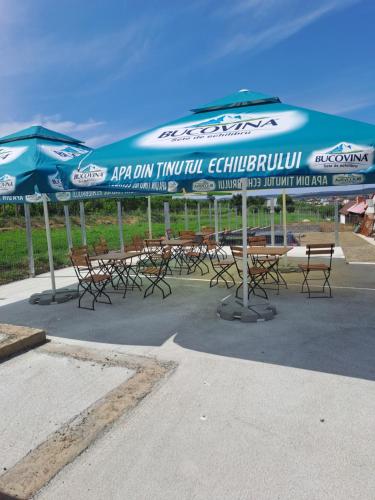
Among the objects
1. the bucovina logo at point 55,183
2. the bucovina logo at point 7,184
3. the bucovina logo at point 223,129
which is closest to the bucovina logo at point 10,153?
the bucovina logo at point 7,184

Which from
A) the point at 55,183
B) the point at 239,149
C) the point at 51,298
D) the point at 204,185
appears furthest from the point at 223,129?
the point at 51,298

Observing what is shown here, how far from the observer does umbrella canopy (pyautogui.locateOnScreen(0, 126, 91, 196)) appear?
4566mm

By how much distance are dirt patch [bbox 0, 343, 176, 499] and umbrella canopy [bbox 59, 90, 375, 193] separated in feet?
6.14

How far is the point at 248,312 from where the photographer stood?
194 inches

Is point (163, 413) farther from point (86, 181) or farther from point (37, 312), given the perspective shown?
point (37, 312)

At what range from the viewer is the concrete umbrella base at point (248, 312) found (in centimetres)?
487

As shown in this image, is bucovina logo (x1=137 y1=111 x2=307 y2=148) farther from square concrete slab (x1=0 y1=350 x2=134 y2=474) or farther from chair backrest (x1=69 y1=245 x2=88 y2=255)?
chair backrest (x1=69 y1=245 x2=88 y2=255)

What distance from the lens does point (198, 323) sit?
4.95m

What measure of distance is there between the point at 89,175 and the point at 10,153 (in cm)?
177

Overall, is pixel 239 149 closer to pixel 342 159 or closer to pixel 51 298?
pixel 342 159

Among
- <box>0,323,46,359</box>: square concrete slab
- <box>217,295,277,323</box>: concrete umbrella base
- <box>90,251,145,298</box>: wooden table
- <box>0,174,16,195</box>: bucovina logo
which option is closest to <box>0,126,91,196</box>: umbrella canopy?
<box>0,174,16,195</box>: bucovina logo

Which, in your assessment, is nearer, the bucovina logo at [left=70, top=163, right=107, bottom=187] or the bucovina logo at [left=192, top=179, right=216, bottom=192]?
the bucovina logo at [left=70, top=163, right=107, bottom=187]

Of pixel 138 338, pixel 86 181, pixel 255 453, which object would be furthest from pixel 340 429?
pixel 86 181

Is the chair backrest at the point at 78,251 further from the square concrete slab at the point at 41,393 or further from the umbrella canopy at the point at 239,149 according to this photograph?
the square concrete slab at the point at 41,393
